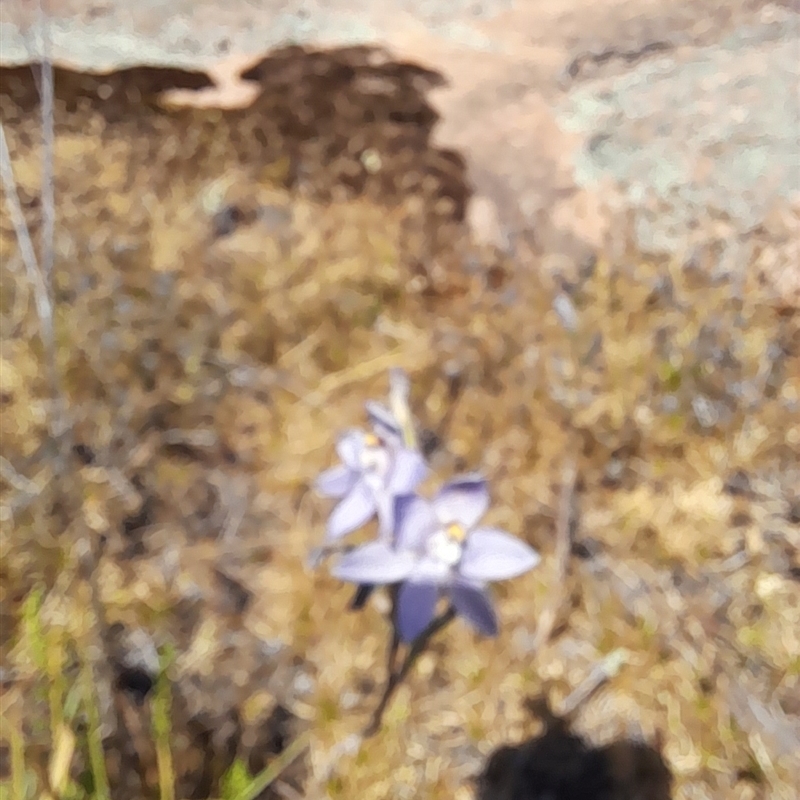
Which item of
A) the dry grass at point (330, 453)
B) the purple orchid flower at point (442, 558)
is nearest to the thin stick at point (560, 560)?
the dry grass at point (330, 453)

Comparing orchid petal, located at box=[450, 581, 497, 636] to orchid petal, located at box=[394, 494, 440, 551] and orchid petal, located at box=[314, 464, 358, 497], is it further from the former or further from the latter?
orchid petal, located at box=[314, 464, 358, 497]

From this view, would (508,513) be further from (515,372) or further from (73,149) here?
(73,149)

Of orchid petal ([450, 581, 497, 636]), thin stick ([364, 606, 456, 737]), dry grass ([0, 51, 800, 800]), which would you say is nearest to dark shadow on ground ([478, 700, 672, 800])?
dry grass ([0, 51, 800, 800])

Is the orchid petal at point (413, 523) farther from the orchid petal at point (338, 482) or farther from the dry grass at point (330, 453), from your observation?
the dry grass at point (330, 453)

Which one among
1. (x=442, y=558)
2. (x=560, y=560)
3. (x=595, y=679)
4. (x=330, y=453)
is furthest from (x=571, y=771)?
(x=330, y=453)

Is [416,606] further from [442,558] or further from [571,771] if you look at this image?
[571,771]

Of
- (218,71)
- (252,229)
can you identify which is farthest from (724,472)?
(218,71)
